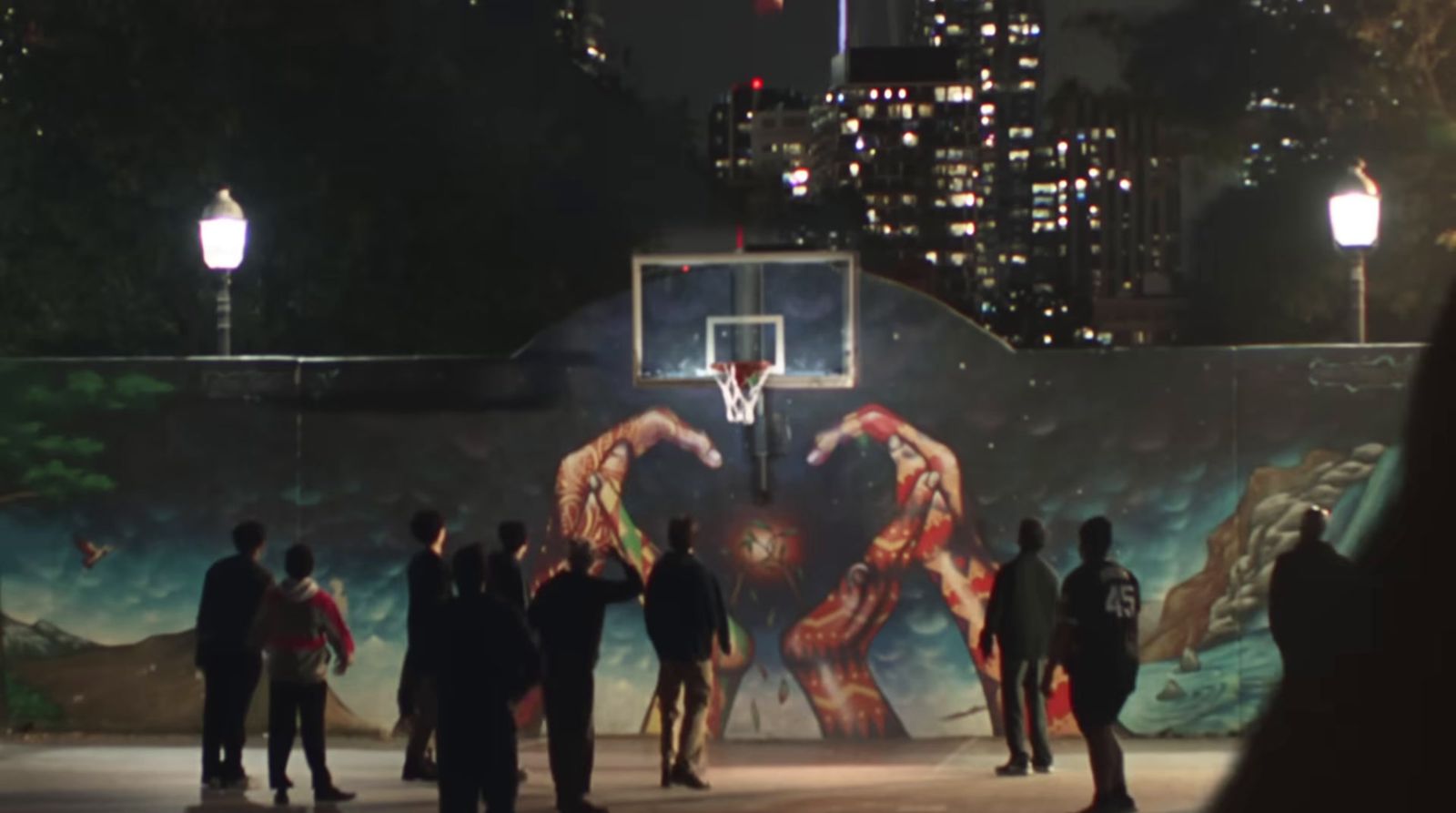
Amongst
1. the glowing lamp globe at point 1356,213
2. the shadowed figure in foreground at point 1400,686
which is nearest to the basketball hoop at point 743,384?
the glowing lamp globe at point 1356,213

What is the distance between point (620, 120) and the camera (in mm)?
48844

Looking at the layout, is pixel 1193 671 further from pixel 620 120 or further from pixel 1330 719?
pixel 620 120

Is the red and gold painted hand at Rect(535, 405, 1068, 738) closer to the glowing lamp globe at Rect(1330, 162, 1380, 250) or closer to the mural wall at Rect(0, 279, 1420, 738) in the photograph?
the mural wall at Rect(0, 279, 1420, 738)

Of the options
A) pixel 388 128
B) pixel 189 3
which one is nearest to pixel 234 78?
pixel 189 3

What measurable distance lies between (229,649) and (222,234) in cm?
490

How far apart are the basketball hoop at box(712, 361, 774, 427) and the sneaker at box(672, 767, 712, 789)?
3.00 metres

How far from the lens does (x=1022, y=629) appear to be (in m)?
13.0

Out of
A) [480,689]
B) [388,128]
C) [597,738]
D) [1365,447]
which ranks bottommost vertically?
[597,738]

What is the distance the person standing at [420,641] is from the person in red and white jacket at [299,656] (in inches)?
18.7

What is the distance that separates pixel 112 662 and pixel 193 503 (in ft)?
4.31

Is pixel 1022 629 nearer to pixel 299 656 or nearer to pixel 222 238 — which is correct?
pixel 299 656

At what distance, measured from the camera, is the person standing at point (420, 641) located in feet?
35.8

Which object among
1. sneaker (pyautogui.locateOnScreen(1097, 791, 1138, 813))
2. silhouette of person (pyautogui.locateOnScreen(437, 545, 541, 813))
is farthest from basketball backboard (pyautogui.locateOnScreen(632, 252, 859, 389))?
silhouette of person (pyautogui.locateOnScreen(437, 545, 541, 813))

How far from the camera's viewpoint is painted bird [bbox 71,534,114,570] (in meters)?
15.5
